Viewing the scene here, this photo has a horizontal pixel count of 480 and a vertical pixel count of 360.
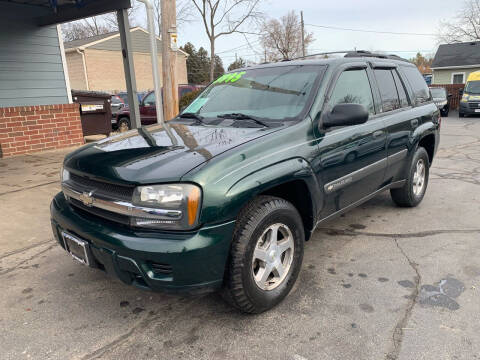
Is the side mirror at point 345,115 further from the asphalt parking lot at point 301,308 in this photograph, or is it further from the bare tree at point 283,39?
the bare tree at point 283,39

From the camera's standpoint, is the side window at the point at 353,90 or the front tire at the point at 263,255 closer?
the front tire at the point at 263,255

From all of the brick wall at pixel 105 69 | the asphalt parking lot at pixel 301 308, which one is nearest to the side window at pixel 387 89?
the asphalt parking lot at pixel 301 308

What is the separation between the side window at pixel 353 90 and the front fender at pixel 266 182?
77 centimetres

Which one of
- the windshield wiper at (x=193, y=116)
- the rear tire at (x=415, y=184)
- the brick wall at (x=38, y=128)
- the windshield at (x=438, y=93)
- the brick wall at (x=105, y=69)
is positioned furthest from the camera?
the brick wall at (x=105, y=69)

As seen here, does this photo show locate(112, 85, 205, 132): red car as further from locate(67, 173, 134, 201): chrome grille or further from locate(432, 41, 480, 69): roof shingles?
locate(432, 41, 480, 69): roof shingles

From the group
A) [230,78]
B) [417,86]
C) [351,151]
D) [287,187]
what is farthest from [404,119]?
[287,187]

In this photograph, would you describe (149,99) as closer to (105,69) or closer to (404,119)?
(404,119)

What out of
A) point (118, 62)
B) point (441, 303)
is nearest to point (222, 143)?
point (441, 303)

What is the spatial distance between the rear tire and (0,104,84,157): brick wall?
300 inches

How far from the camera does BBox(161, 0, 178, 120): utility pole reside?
6848 millimetres

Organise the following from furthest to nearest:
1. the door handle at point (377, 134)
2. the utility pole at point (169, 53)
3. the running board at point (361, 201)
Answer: the utility pole at point (169, 53) → the door handle at point (377, 134) → the running board at point (361, 201)

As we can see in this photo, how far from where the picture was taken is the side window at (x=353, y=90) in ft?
11.1

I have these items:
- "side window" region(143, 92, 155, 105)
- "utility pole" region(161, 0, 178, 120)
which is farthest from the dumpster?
"utility pole" region(161, 0, 178, 120)

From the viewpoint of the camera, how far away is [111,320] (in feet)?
8.91
